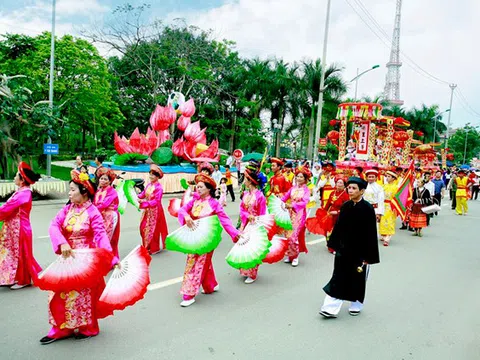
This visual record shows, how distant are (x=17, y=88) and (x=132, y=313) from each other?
906cm

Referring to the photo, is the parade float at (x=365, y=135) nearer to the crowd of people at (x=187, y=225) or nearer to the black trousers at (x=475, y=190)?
the black trousers at (x=475, y=190)

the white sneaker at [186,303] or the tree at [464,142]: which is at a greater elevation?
the tree at [464,142]

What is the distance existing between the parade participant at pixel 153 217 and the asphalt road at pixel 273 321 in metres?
0.44

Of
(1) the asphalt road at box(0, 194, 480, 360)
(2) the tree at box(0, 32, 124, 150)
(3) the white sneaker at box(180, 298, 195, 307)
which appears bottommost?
(1) the asphalt road at box(0, 194, 480, 360)

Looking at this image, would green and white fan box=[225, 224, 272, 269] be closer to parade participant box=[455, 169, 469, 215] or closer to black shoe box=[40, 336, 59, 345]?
black shoe box=[40, 336, 59, 345]

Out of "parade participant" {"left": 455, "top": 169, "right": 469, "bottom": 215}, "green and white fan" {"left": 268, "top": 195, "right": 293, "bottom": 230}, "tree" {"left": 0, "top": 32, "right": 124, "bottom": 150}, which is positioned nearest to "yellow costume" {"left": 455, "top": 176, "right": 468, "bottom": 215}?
"parade participant" {"left": 455, "top": 169, "right": 469, "bottom": 215}

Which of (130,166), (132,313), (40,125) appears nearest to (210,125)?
(130,166)

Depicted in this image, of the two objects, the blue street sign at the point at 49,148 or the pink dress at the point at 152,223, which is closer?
the pink dress at the point at 152,223

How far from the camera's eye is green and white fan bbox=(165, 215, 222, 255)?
13.4 ft

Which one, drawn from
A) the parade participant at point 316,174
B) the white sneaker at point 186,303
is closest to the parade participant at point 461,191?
the parade participant at point 316,174

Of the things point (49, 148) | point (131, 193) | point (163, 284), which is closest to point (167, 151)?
point (49, 148)

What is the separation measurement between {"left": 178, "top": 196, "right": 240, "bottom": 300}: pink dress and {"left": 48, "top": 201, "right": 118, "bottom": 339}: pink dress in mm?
1071

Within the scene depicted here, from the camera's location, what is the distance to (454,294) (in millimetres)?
5098

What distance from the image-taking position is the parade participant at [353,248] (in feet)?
13.0
